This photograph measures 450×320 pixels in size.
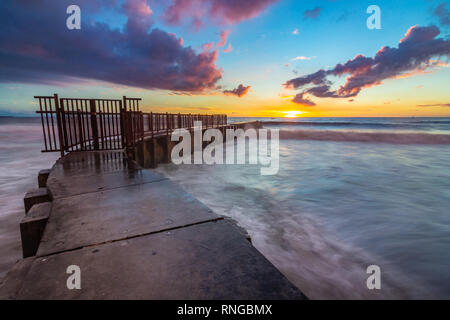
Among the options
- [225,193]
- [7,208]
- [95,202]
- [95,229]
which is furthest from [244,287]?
[7,208]

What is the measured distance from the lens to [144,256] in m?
2.04

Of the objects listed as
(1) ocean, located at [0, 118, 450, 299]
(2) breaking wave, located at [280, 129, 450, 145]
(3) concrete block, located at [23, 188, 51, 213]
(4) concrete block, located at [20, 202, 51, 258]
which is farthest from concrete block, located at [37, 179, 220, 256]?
(2) breaking wave, located at [280, 129, 450, 145]

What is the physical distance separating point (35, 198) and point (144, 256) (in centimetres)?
359

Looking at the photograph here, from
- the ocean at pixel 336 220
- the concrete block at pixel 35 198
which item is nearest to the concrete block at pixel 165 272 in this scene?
the ocean at pixel 336 220

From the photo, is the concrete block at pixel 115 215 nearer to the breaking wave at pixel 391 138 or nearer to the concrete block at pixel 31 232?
the concrete block at pixel 31 232

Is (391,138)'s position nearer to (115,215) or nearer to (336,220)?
(336,220)

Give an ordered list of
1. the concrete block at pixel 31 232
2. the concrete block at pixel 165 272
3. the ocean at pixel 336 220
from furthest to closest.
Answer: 1. the ocean at pixel 336 220
2. the concrete block at pixel 31 232
3. the concrete block at pixel 165 272

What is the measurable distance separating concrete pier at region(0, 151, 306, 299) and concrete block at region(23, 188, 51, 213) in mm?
875

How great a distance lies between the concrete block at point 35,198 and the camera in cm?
410

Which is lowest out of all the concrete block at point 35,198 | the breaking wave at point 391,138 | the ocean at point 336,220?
the ocean at point 336,220

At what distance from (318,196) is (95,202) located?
7020 mm

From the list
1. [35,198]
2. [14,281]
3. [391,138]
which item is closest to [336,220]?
[14,281]

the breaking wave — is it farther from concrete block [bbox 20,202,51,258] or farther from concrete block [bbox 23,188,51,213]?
concrete block [bbox 20,202,51,258]

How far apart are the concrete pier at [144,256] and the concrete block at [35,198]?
2.87 feet
